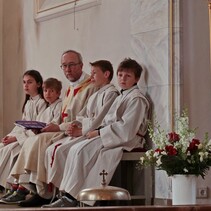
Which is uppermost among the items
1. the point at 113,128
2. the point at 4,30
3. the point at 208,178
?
the point at 4,30

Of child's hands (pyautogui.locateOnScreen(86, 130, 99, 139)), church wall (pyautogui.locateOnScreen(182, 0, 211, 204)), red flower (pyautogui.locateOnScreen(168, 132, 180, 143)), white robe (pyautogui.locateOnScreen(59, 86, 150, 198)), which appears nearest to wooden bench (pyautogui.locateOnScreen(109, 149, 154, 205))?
white robe (pyautogui.locateOnScreen(59, 86, 150, 198))

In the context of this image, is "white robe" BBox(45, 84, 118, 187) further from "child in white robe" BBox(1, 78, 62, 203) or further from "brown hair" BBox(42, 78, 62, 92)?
"brown hair" BBox(42, 78, 62, 92)

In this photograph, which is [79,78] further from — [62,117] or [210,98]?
[210,98]

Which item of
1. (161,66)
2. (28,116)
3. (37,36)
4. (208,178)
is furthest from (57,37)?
(208,178)

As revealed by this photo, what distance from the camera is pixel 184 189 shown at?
6461 millimetres

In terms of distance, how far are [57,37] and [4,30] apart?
1.58m

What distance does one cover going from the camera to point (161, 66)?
824cm

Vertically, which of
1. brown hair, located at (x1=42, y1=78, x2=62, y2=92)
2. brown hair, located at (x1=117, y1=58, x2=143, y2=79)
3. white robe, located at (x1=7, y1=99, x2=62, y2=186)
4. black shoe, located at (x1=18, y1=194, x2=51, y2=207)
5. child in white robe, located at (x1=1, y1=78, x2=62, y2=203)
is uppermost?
brown hair, located at (x1=117, y1=58, x2=143, y2=79)

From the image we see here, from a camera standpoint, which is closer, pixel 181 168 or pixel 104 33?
pixel 181 168

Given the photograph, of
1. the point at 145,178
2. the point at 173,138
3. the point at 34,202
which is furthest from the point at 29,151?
the point at 173,138

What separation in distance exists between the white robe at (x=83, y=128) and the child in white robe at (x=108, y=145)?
18cm

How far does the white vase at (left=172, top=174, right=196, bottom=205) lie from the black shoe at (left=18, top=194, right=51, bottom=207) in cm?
253

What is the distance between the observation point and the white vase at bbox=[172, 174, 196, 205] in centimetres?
645

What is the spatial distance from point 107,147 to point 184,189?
1738mm
